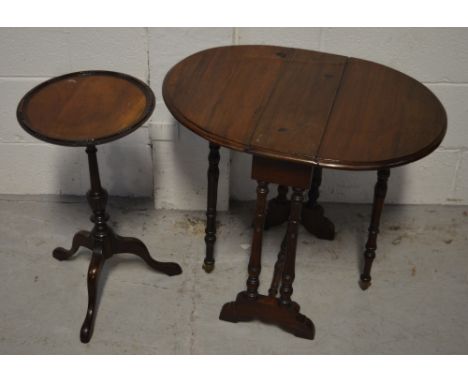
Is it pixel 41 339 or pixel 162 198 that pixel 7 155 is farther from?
pixel 41 339

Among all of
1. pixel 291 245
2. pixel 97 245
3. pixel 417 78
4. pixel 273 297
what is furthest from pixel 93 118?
pixel 417 78

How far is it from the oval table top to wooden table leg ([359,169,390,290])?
308 millimetres

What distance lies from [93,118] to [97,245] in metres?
0.56

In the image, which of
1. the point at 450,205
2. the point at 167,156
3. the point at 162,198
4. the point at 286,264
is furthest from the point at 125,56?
the point at 450,205

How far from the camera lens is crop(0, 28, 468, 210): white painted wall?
298cm

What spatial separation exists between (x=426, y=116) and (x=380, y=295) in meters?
0.84

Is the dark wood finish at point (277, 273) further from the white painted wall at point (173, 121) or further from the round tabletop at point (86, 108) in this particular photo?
the round tabletop at point (86, 108)

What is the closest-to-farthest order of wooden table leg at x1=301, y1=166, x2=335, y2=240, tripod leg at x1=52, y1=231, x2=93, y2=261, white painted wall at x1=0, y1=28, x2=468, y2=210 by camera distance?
tripod leg at x1=52, y1=231, x2=93, y2=261
white painted wall at x1=0, y1=28, x2=468, y2=210
wooden table leg at x1=301, y1=166, x2=335, y2=240

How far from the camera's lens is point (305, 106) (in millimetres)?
2422

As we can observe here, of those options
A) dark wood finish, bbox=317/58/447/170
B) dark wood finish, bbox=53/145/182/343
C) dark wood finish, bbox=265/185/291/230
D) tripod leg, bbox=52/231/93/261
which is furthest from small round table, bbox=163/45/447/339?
tripod leg, bbox=52/231/93/261

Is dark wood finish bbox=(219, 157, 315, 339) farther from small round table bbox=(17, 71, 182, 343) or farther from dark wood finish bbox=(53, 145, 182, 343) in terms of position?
small round table bbox=(17, 71, 182, 343)

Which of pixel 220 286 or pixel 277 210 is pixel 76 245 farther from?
pixel 277 210

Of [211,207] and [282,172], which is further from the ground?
[282,172]

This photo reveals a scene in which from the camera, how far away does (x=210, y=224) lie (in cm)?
291
